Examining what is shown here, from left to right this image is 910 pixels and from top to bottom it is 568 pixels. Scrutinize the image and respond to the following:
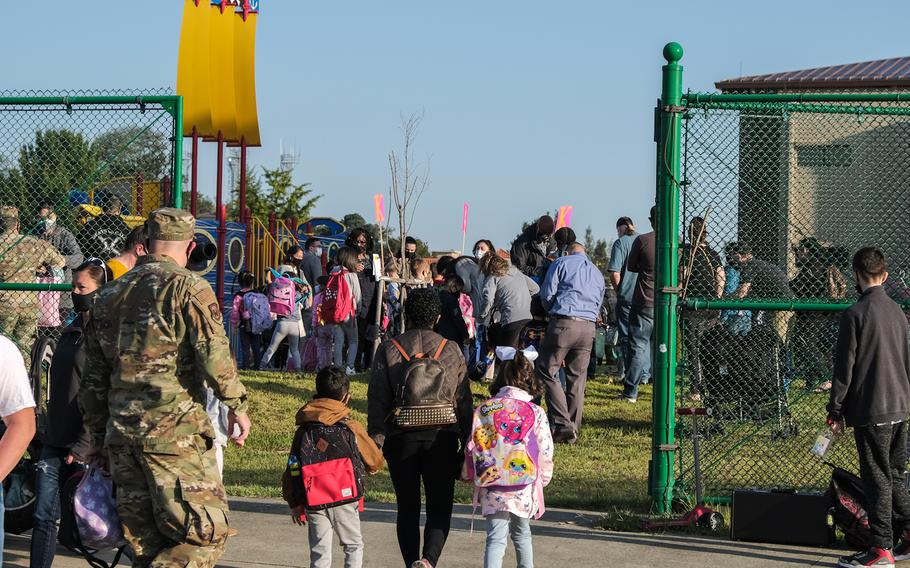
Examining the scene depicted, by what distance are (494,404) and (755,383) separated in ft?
11.9

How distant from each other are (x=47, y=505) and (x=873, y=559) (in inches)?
180

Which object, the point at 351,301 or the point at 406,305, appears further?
the point at 351,301

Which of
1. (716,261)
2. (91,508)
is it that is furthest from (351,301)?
(91,508)

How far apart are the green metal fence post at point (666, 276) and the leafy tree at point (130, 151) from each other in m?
3.45

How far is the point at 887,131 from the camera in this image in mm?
8172

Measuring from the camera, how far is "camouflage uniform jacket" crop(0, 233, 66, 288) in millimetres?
8383

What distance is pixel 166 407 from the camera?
4730 millimetres

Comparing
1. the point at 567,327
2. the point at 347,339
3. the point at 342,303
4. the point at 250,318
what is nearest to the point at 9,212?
the point at 567,327

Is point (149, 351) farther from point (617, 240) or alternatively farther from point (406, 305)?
point (617, 240)

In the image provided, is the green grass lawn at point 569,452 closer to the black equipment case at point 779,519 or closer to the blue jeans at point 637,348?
the blue jeans at point 637,348

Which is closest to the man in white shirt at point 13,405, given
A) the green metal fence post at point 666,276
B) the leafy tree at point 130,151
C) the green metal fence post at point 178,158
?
the green metal fence post at point 178,158

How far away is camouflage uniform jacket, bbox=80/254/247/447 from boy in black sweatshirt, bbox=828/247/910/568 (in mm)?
3635

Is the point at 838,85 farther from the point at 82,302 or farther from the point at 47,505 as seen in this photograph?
the point at 47,505

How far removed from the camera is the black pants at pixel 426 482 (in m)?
6.35
